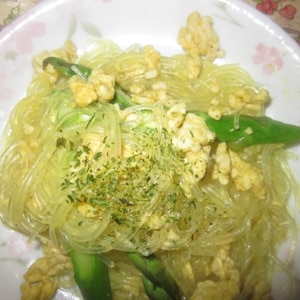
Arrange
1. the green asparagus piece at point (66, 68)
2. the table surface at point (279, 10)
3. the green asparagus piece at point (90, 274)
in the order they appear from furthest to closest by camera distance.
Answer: the table surface at point (279, 10) < the green asparagus piece at point (66, 68) < the green asparagus piece at point (90, 274)

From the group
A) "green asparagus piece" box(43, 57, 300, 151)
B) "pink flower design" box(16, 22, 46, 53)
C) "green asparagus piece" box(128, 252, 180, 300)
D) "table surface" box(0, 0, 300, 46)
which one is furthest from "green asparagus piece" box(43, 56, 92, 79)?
"green asparagus piece" box(128, 252, 180, 300)

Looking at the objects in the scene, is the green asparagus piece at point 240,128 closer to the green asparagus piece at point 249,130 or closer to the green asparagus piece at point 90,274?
the green asparagus piece at point 249,130

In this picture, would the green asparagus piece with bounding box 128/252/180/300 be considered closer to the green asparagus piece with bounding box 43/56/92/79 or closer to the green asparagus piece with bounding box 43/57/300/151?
the green asparagus piece with bounding box 43/57/300/151

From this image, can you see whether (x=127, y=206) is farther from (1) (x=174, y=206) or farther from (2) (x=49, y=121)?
(2) (x=49, y=121)

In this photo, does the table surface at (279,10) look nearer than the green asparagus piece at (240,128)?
No

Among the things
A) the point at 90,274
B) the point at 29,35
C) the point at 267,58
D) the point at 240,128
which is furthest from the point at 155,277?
the point at 29,35

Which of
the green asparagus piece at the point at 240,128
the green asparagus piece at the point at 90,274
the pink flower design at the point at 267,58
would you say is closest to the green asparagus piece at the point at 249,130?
the green asparagus piece at the point at 240,128

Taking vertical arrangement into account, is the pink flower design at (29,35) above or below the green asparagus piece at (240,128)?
above
